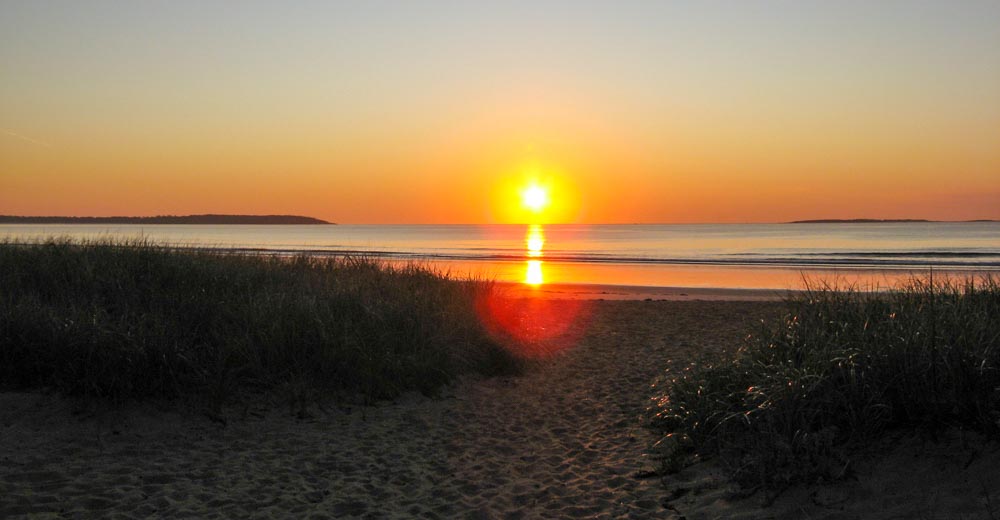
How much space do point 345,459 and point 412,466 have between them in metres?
0.63

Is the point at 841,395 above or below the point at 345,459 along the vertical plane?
above

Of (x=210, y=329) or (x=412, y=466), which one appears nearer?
(x=412, y=466)

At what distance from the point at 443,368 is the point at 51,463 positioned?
177 inches

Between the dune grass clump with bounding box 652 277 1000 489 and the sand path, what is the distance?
76 centimetres

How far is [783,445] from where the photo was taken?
4.90 meters

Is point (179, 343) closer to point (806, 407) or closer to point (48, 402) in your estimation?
point (48, 402)

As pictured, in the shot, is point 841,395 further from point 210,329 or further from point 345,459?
point 210,329

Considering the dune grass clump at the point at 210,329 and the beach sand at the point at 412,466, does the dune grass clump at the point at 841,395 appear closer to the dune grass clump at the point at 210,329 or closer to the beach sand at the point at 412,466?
the beach sand at the point at 412,466

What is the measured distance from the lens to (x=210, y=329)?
8.06 metres

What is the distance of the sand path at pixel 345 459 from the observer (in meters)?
5.09

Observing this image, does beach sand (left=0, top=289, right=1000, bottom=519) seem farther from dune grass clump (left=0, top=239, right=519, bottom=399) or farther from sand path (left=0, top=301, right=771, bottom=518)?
dune grass clump (left=0, top=239, right=519, bottom=399)

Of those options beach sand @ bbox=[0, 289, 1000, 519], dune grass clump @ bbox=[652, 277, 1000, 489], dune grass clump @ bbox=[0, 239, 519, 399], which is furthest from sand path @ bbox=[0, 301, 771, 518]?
dune grass clump @ bbox=[652, 277, 1000, 489]

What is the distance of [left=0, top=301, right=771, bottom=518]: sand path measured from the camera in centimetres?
509

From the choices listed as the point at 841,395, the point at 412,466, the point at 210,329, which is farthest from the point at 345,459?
the point at 841,395
